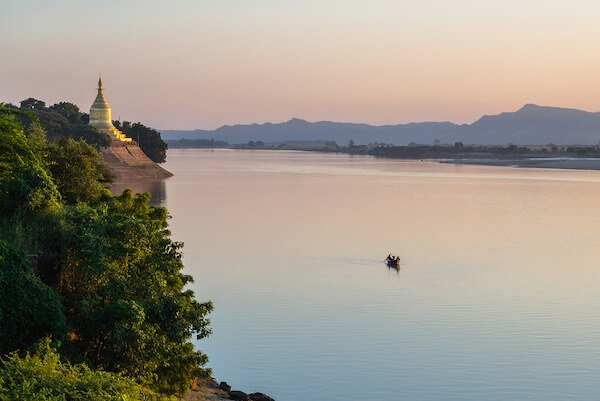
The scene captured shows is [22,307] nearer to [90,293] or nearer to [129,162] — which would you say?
[90,293]

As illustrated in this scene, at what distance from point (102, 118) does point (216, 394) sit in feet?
334

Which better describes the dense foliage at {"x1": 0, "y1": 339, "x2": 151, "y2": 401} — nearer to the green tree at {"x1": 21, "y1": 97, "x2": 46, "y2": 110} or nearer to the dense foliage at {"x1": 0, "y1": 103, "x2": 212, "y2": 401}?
the dense foliage at {"x1": 0, "y1": 103, "x2": 212, "y2": 401}

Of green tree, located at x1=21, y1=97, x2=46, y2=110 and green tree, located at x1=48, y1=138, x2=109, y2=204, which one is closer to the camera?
green tree, located at x1=48, y1=138, x2=109, y2=204

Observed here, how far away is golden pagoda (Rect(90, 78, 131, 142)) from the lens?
113 metres

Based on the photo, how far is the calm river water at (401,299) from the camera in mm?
21312

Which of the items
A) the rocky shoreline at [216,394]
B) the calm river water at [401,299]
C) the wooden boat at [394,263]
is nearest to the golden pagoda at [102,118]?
the calm river water at [401,299]

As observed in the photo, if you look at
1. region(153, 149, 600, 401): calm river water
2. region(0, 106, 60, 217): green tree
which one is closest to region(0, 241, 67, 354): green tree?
region(0, 106, 60, 217): green tree

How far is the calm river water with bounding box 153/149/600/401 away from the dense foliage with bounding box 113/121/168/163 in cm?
5736

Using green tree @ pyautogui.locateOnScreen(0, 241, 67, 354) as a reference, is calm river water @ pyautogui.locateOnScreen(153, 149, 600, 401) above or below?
below

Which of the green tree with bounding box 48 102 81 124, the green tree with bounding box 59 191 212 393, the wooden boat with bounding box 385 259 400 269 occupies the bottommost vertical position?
the wooden boat with bounding box 385 259 400 269

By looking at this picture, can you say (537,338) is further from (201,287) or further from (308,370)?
(201,287)

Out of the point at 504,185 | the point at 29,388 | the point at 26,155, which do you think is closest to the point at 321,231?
the point at 26,155

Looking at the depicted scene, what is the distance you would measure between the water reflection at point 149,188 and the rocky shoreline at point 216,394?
48.9 metres

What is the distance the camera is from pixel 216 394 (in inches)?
767
